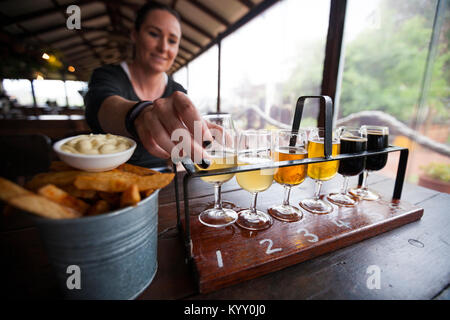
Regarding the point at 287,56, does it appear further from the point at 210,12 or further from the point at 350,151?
the point at 350,151

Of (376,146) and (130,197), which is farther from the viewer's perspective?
(376,146)

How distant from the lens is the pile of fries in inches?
16.4

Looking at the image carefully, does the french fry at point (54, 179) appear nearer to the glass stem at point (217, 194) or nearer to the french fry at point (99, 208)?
the french fry at point (99, 208)

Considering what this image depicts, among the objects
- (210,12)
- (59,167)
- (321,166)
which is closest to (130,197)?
(59,167)

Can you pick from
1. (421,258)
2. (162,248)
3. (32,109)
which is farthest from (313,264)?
(32,109)

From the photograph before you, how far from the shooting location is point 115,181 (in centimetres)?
52

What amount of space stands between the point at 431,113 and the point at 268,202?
750cm

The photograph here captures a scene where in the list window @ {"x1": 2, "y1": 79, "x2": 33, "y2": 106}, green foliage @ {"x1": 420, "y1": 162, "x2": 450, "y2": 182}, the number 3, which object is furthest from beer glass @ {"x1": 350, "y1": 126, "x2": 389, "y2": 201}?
window @ {"x1": 2, "y1": 79, "x2": 33, "y2": 106}

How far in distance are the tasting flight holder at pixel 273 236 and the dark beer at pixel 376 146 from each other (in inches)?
2.3

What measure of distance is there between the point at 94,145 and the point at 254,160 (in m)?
0.58

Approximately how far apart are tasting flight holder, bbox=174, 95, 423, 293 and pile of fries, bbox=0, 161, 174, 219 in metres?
0.17

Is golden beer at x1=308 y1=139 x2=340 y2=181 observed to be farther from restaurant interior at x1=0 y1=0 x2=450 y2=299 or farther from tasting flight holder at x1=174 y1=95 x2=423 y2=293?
restaurant interior at x1=0 y1=0 x2=450 y2=299

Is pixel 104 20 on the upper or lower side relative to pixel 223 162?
upper

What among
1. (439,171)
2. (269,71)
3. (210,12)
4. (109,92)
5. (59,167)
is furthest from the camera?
(269,71)
